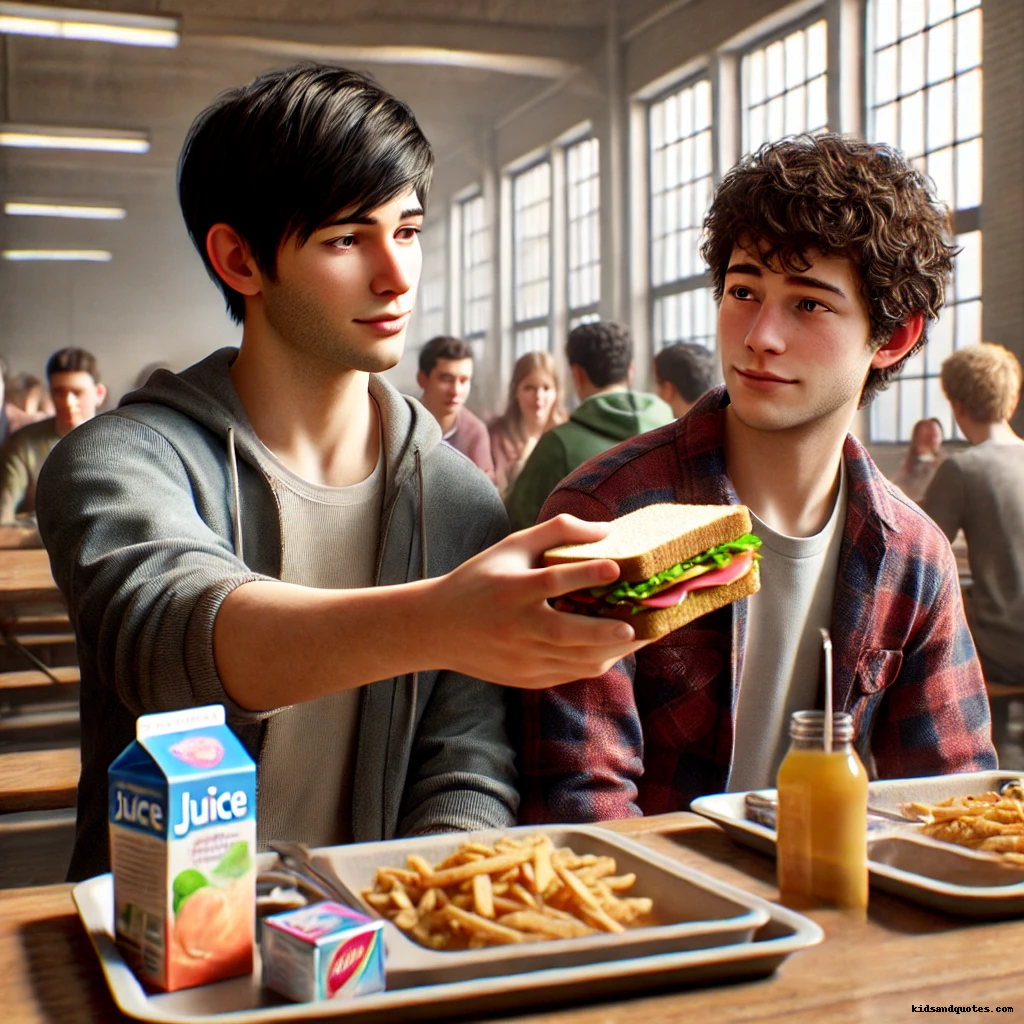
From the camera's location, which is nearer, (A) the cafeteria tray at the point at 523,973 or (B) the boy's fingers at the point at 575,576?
(A) the cafeteria tray at the point at 523,973

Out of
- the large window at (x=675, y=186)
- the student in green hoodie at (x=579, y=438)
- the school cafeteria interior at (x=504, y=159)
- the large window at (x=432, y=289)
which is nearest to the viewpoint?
the student in green hoodie at (x=579, y=438)

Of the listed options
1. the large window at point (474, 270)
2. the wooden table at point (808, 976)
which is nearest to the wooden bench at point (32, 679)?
Result: the large window at point (474, 270)

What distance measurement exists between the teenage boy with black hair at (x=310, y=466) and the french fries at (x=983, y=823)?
0.52 meters

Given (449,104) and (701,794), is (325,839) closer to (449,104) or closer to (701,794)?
(701,794)

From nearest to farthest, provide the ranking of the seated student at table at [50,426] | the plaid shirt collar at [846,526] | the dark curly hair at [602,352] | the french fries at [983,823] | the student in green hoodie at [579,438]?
the french fries at [983,823], the plaid shirt collar at [846,526], the student in green hoodie at [579,438], the seated student at table at [50,426], the dark curly hair at [602,352]

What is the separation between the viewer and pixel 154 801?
81 cm

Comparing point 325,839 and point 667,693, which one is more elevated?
point 667,693

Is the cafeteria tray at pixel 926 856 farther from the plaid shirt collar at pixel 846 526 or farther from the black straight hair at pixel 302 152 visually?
the black straight hair at pixel 302 152

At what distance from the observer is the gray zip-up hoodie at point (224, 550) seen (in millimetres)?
1174

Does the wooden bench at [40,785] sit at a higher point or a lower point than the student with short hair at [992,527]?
lower

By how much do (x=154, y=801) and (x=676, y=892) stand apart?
1.34 feet

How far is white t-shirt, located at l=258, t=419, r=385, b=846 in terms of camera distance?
5.01 ft

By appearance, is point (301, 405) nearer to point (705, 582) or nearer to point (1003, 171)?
point (705, 582)

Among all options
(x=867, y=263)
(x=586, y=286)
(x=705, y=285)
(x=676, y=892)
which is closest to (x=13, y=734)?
(x=586, y=286)
